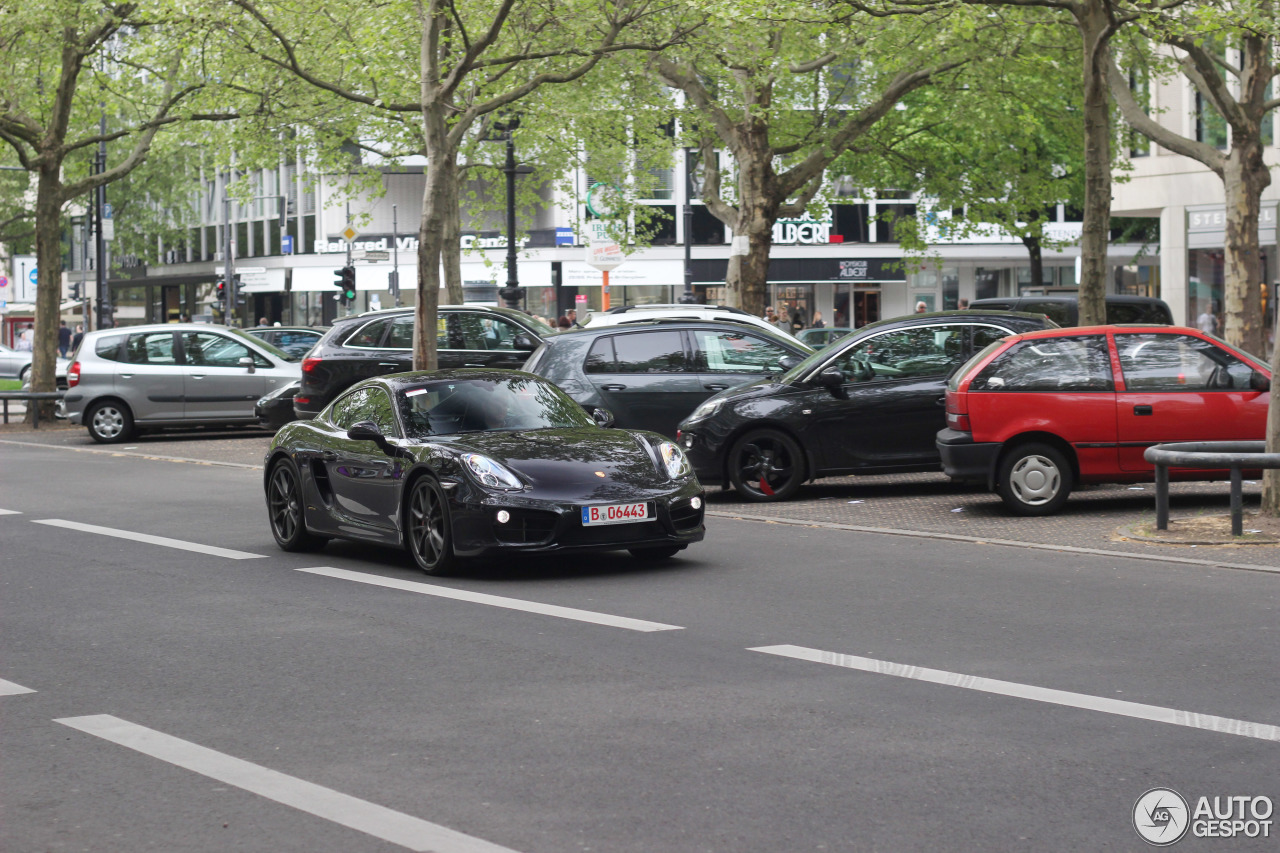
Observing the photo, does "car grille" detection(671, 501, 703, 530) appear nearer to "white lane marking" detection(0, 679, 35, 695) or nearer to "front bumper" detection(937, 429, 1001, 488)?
"front bumper" detection(937, 429, 1001, 488)

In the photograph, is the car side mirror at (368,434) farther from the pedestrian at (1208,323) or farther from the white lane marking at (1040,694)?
the pedestrian at (1208,323)

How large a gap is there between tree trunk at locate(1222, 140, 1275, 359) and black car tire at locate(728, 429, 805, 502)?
11499 millimetres

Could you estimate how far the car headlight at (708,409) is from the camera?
15484 mm

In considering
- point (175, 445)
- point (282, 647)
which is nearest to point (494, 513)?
point (282, 647)

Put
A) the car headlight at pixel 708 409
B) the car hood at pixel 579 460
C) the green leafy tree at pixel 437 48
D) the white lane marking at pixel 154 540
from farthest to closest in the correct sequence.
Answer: the green leafy tree at pixel 437 48 → the car headlight at pixel 708 409 → the white lane marking at pixel 154 540 → the car hood at pixel 579 460

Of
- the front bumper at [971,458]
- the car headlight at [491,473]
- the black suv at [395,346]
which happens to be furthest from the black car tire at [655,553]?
the black suv at [395,346]

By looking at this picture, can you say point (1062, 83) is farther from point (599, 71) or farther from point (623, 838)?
point (623, 838)

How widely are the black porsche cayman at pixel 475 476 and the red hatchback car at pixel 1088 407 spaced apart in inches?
130

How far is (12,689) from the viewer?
7.28m

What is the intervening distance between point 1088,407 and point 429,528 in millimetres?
5821

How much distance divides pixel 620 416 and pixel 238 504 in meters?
3.80

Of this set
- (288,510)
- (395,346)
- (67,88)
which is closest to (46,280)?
(67,88)

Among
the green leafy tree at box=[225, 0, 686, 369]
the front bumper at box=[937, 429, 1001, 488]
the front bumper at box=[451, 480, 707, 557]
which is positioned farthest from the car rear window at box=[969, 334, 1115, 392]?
the green leafy tree at box=[225, 0, 686, 369]

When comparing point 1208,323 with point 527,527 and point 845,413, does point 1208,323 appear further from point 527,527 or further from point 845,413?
point 527,527
